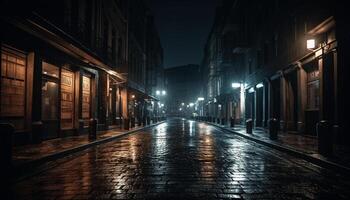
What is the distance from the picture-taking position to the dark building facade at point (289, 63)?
14.6 m

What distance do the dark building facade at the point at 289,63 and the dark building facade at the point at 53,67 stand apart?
11648 millimetres

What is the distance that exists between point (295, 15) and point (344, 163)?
47.5 feet

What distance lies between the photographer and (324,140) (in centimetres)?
1027

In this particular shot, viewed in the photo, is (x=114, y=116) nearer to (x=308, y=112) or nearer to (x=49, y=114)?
(x=49, y=114)

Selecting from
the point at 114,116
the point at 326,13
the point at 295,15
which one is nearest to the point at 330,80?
the point at 326,13

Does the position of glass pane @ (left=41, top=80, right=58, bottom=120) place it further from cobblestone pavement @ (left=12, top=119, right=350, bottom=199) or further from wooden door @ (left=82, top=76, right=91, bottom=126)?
cobblestone pavement @ (left=12, top=119, right=350, bottom=199)

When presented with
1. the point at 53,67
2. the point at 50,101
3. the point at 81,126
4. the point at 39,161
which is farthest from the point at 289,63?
the point at 39,161

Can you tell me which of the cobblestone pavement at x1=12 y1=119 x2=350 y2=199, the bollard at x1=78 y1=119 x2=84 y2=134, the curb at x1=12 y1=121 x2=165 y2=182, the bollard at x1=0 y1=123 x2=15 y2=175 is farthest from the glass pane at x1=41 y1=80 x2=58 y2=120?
the bollard at x1=0 y1=123 x2=15 y2=175

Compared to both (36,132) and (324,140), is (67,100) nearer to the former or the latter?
(36,132)

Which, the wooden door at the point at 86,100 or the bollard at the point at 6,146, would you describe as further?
the wooden door at the point at 86,100

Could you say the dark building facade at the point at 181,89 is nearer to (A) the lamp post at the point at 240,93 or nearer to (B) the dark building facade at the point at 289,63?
(A) the lamp post at the point at 240,93

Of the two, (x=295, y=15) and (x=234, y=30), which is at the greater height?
(x=234, y=30)

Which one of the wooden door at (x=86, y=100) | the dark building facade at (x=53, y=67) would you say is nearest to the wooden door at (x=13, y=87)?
the dark building facade at (x=53, y=67)

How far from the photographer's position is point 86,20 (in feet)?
69.7
